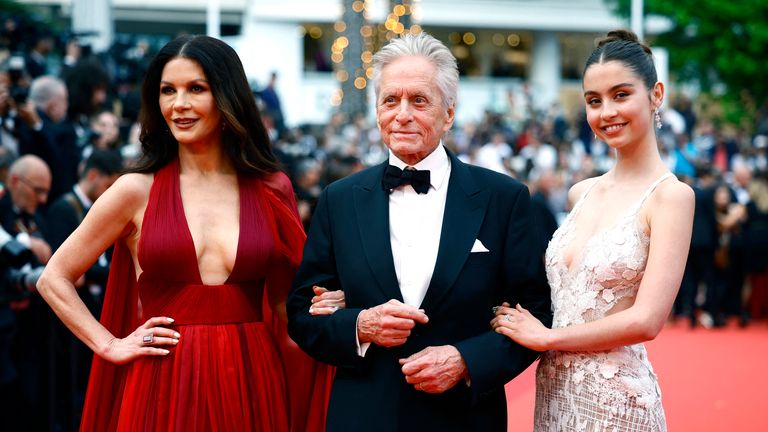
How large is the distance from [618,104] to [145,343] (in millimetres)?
1895

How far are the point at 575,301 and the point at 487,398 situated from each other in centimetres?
46

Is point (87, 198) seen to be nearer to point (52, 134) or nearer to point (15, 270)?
point (15, 270)

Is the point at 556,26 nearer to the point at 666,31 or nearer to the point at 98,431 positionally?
the point at 666,31

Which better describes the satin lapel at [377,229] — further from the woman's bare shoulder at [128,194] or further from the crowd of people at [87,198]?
the woman's bare shoulder at [128,194]

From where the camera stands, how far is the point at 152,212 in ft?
12.5

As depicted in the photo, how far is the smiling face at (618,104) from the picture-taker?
3.48 m

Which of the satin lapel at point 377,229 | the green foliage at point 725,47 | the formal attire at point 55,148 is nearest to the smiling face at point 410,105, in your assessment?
the satin lapel at point 377,229

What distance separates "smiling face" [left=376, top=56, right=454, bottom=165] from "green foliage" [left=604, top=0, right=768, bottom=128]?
30297mm

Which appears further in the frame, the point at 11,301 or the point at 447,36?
the point at 447,36

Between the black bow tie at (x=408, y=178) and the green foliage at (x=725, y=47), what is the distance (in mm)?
30317

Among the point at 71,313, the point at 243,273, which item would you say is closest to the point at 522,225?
the point at 243,273

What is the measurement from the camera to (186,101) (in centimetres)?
384

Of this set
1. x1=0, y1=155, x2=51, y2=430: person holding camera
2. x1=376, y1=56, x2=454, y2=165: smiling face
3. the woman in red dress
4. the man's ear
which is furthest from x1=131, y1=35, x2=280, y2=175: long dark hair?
x1=0, y1=155, x2=51, y2=430: person holding camera

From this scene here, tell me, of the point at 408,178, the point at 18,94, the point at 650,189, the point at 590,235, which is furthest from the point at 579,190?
the point at 18,94
